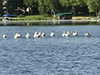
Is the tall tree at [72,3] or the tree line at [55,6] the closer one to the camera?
the tree line at [55,6]

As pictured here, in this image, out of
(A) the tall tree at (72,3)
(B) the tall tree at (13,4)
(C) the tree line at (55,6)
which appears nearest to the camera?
(C) the tree line at (55,6)

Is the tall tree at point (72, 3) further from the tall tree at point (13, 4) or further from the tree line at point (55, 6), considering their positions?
the tall tree at point (13, 4)

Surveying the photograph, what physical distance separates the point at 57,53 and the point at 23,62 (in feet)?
25.2

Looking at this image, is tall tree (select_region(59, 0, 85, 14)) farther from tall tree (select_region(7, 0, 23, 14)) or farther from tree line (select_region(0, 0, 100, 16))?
tall tree (select_region(7, 0, 23, 14))

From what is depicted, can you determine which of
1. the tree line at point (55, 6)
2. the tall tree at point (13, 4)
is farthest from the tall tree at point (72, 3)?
the tall tree at point (13, 4)

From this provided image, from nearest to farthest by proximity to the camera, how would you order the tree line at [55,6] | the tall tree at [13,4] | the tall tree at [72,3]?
the tree line at [55,6] → the tall tree at [72,3] → the tall tree at [13,4]

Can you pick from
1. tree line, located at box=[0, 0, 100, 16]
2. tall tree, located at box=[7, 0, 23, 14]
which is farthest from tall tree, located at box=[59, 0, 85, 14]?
tall tree, located at box=[7, 0, 23, 14]

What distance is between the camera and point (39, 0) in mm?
167750

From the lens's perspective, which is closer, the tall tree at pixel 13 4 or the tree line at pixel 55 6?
the tree line at pixel 55 6

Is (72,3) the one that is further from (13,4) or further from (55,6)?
(13,4)

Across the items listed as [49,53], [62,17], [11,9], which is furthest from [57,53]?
[11,9]

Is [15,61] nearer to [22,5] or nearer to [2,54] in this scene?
[2,54]

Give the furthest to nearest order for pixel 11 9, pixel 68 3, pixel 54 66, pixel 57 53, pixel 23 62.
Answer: pixel 11 9 < pixel 68 3 < pixel 57 53 < pixel 23 62 < pixel 54 66

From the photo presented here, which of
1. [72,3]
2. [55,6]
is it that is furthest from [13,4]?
[72,3]
